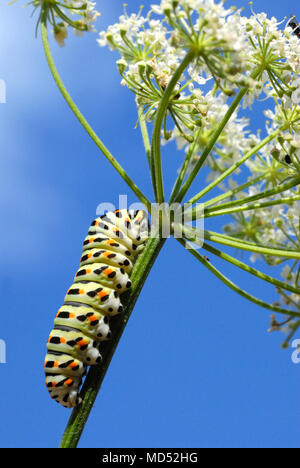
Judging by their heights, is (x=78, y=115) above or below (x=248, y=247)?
above

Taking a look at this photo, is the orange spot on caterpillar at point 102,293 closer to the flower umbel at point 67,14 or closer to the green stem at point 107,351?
the green stem at point 107,351

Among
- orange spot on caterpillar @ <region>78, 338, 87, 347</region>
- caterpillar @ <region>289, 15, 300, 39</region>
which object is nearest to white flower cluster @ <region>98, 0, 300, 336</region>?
caterpillar @ <region>289, 15, 300, 39</region>

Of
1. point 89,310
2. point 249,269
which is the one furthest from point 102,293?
point 249,269

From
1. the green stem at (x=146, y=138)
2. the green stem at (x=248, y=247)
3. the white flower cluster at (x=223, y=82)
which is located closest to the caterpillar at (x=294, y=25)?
the white flower cluster at (x=223, y=82)

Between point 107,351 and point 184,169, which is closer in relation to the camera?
point 107,351

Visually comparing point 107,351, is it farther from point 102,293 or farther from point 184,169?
point 184,169
